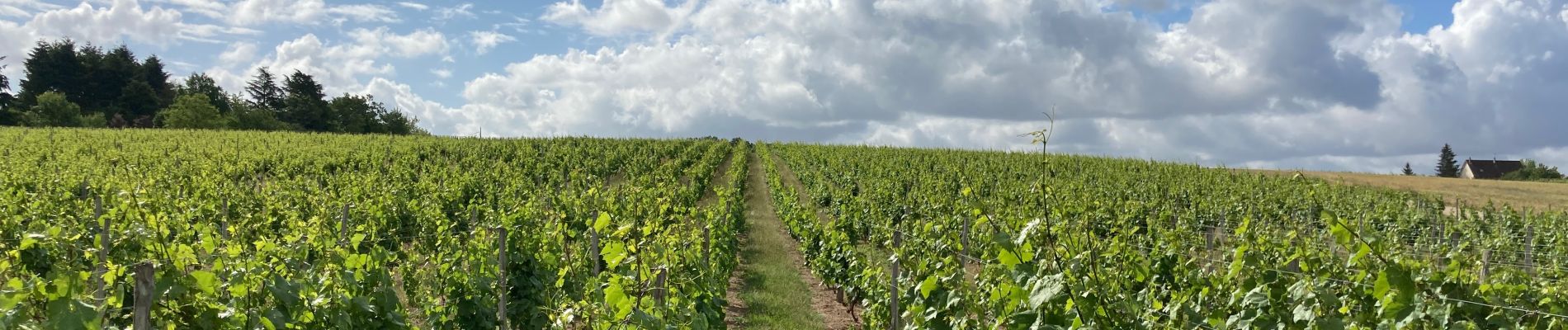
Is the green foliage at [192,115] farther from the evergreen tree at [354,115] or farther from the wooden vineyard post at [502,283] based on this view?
the wooden vineyard post at [502,283]

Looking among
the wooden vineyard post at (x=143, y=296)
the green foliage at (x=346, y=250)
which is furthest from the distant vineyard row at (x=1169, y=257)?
the wooden vineyard post at (x=143, y=296)

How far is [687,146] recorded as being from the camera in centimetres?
3731

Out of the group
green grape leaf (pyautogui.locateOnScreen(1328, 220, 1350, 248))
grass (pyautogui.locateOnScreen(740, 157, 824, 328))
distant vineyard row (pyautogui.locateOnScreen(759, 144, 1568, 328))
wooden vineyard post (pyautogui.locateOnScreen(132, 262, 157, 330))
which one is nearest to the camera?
green grape leaf (pyautogui.locateOnScreen(1328, 220, 1350, 248))

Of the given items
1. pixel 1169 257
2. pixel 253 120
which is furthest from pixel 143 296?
pixel 253 120

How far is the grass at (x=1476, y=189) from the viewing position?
2816cm

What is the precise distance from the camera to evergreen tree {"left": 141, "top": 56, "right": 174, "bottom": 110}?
59.7m

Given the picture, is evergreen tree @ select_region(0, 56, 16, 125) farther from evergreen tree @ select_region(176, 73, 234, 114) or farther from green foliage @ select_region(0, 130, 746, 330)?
green foliage @ select_region(0, 130, 746, 330)

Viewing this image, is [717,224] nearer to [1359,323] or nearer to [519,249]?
[519,249]

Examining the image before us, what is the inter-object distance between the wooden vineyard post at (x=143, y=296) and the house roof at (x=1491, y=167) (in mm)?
79669

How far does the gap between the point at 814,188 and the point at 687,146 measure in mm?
17064

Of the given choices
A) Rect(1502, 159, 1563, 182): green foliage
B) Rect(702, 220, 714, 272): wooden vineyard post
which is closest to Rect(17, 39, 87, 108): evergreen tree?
Rect(702, 220, 714, 272): wooden vineyard post

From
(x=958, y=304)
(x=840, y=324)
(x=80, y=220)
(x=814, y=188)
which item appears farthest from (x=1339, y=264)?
(x=814, y=188)

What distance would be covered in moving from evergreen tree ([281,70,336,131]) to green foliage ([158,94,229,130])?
6978mm

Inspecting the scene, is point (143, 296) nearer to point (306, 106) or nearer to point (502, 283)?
point (502, 283)
